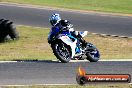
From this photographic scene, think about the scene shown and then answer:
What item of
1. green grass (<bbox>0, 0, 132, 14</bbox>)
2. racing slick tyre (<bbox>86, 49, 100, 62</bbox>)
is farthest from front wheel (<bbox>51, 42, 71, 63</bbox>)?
green grass (<bbox>0, 0, 132, 14</bbox>)

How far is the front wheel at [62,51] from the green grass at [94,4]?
60.5 ft

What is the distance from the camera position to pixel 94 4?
3647cm

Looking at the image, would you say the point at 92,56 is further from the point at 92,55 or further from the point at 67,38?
the point at 67,38

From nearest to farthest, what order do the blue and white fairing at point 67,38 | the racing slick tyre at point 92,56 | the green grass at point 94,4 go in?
the blue and white fairing at point 67,38
the racing slick tyre at point 92,56
the green grass at point 94,4

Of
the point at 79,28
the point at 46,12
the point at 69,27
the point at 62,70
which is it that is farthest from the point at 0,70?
the point at 46,12

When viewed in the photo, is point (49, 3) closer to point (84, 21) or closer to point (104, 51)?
point (84, 21)

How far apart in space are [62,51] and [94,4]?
2102cm

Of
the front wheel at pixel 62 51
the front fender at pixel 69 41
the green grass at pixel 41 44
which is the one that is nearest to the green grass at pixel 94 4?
the green grass at pixel 41 44

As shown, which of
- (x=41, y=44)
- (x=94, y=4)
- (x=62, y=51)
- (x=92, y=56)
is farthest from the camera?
(x=94, y=4)

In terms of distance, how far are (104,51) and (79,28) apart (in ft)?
18.0

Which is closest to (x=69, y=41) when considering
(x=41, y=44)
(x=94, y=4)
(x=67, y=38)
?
Answer: (x=67, y=38)

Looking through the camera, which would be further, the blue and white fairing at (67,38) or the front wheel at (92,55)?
the front wheel at (92,55)

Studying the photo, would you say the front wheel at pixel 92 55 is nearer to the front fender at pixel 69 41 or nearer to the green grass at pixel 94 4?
the front fender at pixel 69 41

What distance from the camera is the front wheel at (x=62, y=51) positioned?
1546 cm
